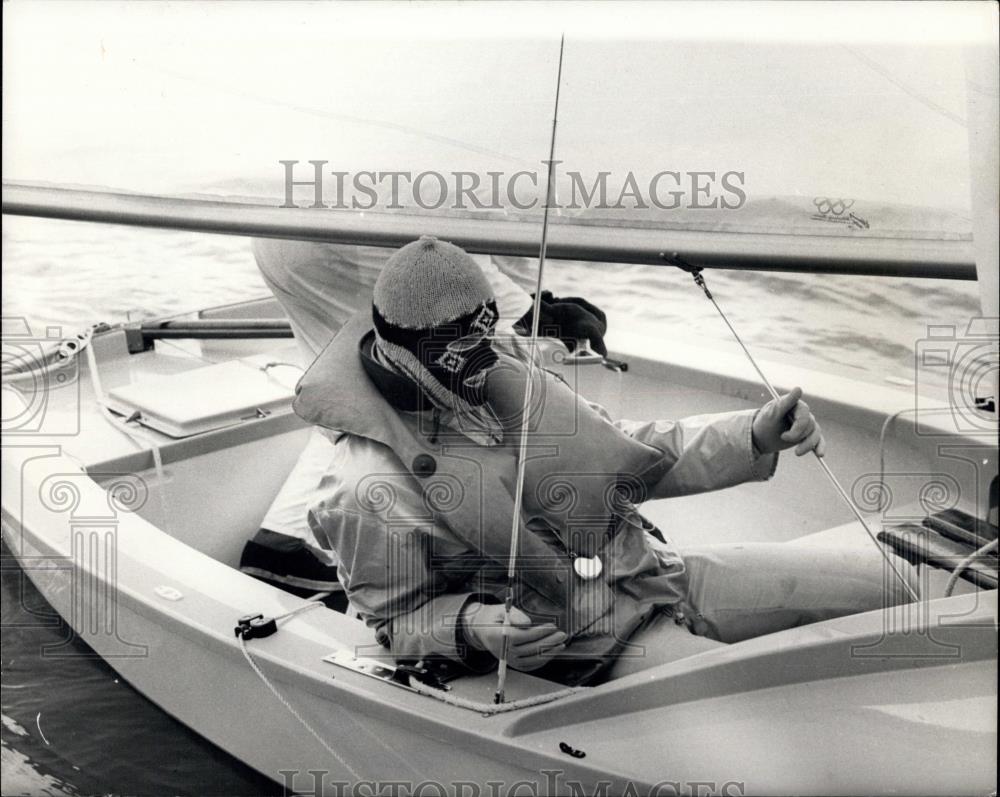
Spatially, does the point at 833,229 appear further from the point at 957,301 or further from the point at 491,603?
the point at 491,603

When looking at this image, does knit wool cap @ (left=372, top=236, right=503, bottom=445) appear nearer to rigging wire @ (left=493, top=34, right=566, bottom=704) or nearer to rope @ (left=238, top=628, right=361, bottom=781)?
rigging wire @ (left=493, top=34, right=566, bottom=704)

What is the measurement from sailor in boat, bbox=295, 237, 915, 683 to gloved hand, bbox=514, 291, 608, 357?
0.05 m

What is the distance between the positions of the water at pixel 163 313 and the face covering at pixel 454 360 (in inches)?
5.1

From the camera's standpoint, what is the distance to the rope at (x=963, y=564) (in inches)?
54.9

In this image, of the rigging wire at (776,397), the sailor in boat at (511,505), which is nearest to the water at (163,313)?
the rigging wire at (776,397)

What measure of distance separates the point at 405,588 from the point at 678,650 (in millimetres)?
362

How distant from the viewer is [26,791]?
69.8 inches

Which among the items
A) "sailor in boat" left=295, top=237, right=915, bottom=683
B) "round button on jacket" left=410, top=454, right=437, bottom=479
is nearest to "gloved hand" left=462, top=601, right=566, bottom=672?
"sailor in boat" left=295, top=237, right=915, bottom=683

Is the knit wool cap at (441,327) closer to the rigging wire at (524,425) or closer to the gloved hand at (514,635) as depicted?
the rigging wire at (524,425)

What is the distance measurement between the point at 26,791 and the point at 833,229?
149cm

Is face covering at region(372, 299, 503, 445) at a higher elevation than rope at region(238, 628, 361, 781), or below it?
higher

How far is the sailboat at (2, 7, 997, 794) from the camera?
4.37 feet

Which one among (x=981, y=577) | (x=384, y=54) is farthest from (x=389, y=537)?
(x=981, y=577)

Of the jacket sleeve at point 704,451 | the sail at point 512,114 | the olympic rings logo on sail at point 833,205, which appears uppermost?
the sail at point 512,114
